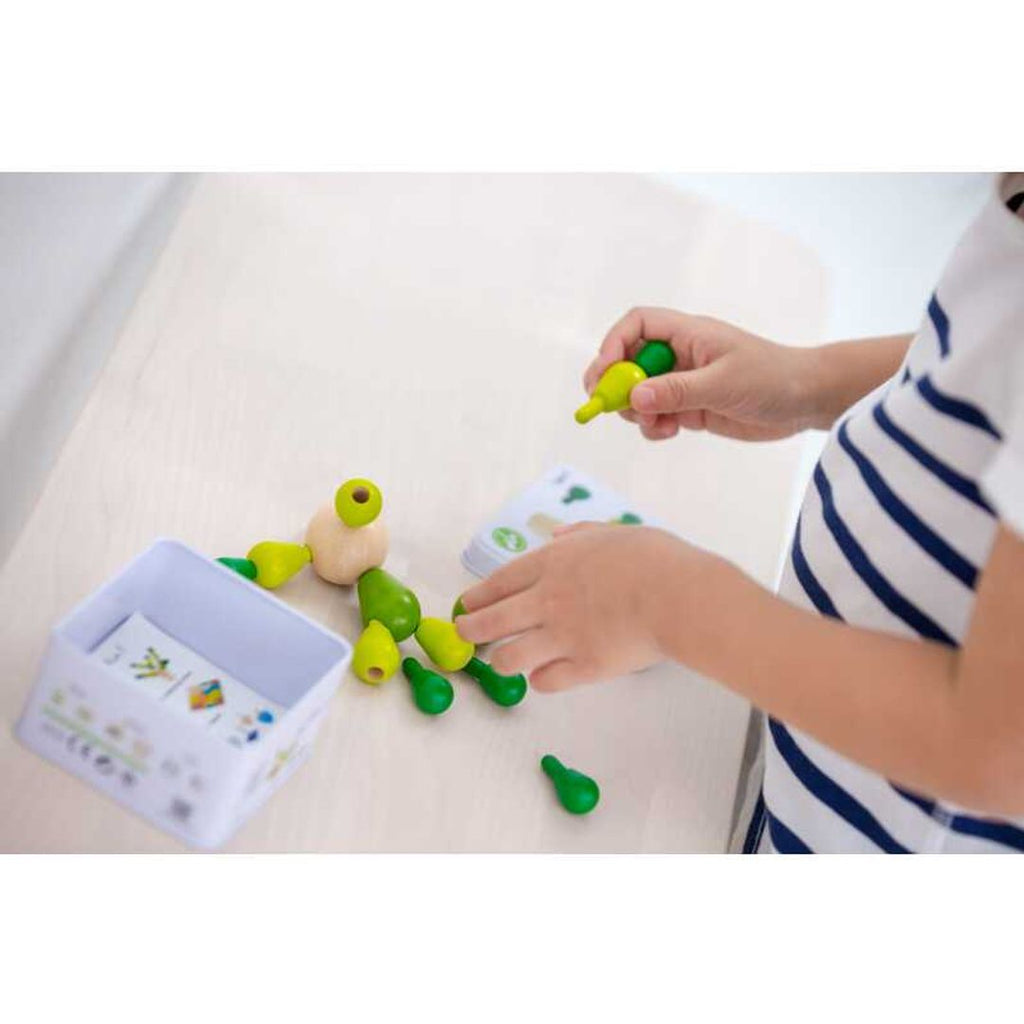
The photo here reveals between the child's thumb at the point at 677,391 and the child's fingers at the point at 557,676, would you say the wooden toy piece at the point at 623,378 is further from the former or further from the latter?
the child's fingers at the point at 557,676

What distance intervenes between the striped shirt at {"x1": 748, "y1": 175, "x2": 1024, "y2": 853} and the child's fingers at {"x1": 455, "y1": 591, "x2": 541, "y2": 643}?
154 millimetres

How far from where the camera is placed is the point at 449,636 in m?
0.74

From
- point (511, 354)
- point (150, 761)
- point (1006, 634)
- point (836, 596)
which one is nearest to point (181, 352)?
point (511, 354)

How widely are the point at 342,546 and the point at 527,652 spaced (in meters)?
0.14

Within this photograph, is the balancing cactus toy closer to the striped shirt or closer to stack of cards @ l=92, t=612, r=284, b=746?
stack of cards @ l=92, t=612, r=284, b=746

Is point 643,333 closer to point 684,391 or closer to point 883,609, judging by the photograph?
point 684,391

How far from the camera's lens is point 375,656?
0.72 m

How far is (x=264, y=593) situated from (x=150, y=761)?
0.10 m

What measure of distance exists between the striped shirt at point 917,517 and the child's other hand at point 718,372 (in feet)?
0.31

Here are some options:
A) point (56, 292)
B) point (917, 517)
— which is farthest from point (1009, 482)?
point (56, 292)

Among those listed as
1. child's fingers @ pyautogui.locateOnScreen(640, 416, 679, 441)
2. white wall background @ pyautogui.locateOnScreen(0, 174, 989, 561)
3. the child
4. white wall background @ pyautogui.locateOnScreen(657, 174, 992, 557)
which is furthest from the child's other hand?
white wall background @ pyautogui.locateOnScreen(657, 174, 992, 557)

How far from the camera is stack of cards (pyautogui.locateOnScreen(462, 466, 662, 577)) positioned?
31.9 inches

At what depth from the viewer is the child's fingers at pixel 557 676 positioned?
0.68 metres

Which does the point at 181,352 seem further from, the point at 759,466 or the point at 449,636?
the point at 759,466
